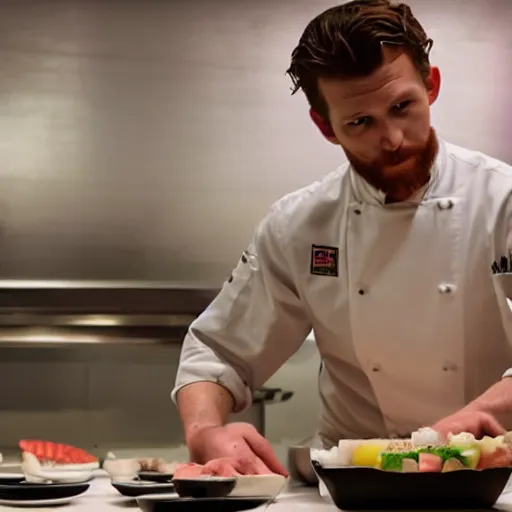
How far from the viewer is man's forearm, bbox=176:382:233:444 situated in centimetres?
143

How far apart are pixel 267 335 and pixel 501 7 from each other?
4.24 feet

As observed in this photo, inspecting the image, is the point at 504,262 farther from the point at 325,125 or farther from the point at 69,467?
the point at 69,467

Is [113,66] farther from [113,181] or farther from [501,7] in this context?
[501,7]

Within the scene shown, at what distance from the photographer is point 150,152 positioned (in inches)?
91.7

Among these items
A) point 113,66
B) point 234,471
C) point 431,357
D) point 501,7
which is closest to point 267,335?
point 431,357

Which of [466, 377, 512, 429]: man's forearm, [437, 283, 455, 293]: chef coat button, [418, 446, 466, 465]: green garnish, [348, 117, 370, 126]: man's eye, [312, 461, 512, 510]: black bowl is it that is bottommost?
[312, 461, 512, 510]: black bowl

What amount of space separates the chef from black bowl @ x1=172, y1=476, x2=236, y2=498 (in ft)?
0.81

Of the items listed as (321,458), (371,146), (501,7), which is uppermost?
(501,7)

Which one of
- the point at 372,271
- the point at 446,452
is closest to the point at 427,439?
the point at 446,452

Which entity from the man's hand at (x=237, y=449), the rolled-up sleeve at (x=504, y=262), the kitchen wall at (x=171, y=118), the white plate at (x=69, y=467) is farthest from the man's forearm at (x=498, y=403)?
the kitchen wall at (x=171, y=118)

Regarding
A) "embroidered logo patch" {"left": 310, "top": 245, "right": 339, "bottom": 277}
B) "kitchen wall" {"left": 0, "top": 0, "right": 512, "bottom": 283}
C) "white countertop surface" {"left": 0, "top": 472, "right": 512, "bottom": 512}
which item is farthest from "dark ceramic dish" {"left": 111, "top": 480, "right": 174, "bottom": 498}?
"kitchen wall" {"left": 0, "top": 0, "right": 512, "bottom": 283}

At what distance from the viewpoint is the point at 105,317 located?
85.4 inches

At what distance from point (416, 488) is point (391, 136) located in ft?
2.11

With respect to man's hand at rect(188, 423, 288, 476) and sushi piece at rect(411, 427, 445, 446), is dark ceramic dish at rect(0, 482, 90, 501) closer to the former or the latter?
man's hand at rect(188, 423, 288, 476)
